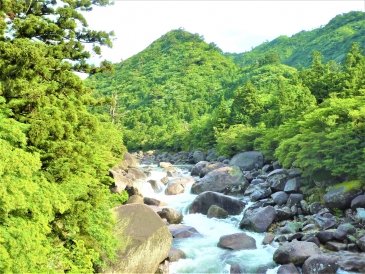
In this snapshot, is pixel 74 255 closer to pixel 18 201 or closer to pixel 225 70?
pixel 18 201

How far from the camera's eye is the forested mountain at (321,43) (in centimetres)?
11106

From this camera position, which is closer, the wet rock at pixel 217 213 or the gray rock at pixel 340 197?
the gray rock at pixel 340 197

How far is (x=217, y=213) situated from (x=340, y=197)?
720cm

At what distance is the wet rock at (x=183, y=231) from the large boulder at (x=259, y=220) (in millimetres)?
2776

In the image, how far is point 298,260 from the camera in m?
16.7

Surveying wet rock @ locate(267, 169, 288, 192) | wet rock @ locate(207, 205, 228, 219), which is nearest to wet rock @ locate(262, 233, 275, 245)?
wet rock @ locate(207, 205, 228, 219)

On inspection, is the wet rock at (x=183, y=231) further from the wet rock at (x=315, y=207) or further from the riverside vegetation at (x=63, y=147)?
the wet rock at (x=315, y=207)

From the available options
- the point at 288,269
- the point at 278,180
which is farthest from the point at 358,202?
the point at 278,180

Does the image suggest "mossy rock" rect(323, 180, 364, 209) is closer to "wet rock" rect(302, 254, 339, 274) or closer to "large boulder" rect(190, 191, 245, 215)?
"large boulder" rect(190, 191, 245, 215)

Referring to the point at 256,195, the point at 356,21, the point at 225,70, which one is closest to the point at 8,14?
the point at 256,195

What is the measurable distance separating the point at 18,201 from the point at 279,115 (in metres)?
35.5

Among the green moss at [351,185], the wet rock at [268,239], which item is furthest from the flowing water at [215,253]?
the green moss at [351,185]

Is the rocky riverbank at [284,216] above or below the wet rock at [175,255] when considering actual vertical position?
below

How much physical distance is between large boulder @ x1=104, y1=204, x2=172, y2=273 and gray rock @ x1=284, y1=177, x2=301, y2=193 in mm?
11542
